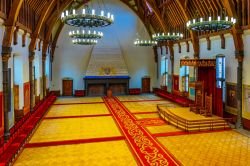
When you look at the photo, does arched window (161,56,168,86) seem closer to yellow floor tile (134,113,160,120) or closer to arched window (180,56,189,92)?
arched window (180,56,189,92)

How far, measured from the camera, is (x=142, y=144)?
29.9ft

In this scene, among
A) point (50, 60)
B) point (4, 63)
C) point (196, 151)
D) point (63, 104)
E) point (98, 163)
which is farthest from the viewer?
point (50, 60)

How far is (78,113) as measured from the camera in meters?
14.9

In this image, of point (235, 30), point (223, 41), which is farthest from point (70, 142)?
point (223, 41)

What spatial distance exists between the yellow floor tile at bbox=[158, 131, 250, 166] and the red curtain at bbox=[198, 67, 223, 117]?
2.31 metres

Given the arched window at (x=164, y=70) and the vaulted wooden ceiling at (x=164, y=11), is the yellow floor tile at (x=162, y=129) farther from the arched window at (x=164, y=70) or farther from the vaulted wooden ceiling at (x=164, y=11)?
the arched window at (x=164, y=70)

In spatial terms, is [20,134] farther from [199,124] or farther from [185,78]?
[185,78]

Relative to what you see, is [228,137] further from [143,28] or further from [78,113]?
[143,28]

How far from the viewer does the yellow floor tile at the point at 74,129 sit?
10.1m

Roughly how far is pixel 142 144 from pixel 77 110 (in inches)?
310

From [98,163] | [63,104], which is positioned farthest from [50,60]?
[98,163]

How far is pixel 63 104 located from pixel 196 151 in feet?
40.6

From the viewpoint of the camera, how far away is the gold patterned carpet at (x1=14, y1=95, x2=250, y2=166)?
25.0 feet

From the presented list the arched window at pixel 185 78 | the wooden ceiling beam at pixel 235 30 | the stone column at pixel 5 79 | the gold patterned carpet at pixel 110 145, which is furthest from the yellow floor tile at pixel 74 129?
the arched window at pixel 185 78
